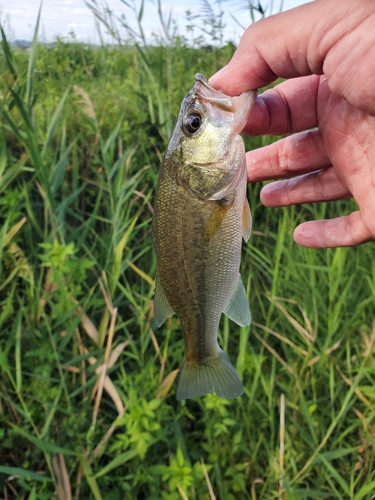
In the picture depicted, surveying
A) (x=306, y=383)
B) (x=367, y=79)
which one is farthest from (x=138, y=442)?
(x=367, y=79)

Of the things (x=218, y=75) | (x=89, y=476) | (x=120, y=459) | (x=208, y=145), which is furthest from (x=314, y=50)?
(x=89, y=476)

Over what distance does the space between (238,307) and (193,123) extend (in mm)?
776

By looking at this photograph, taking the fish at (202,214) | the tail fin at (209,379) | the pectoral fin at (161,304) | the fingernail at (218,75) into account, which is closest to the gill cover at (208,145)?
the fish at (202,214)

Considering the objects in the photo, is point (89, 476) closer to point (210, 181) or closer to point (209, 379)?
point (209, 379)

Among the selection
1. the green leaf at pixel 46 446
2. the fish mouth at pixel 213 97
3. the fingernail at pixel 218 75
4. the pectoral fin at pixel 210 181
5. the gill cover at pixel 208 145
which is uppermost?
the fingernail at pixel 218 75

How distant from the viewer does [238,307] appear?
1.83m

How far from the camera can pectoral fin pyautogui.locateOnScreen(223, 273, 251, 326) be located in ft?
5.94

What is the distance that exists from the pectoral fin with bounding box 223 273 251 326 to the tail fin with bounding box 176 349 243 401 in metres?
0.18

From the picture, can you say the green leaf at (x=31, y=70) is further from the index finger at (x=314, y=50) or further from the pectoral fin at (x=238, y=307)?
the pectoral fin at (x=238, y=307)

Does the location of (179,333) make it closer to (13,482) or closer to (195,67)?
(13,482)

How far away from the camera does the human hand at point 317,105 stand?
4.97 feet

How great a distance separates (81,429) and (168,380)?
49 cm

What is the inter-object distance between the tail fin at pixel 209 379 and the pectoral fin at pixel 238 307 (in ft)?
0.60

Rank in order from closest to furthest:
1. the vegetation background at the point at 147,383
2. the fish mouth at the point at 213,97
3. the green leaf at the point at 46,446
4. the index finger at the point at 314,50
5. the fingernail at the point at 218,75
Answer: the index finger at the point at 314,50
the fish mouth at the point at 213,97
the fingernail at the point at 218,75
the green leaf at the point at 46,446
the vegetation background at the point at 147,383
